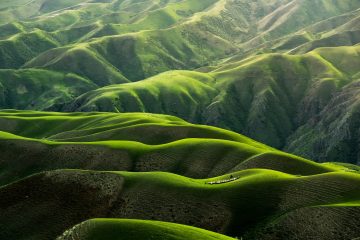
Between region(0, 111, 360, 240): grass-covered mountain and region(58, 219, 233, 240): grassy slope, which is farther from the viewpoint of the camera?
region(0, 111, 360, 240): grass-covered mountain

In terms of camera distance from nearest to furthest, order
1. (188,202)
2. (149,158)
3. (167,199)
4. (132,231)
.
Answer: (132,231)
(188,202)
(167,199)
(149,158)

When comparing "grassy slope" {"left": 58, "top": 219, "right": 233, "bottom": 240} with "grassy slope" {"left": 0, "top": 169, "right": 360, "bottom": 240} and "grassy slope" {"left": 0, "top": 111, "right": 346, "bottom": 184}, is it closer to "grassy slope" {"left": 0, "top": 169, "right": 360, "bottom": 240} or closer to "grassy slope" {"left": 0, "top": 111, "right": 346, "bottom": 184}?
"grassy slope" {"left": 0, "top": 169, "right": 360, "bottom": 240}

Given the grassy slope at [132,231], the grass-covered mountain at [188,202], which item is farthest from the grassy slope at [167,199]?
the grassy slope at [132,231]

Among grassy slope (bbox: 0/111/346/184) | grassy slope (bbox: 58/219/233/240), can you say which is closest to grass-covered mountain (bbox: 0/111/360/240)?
grassy slope (bbox: 58/219/233/240)

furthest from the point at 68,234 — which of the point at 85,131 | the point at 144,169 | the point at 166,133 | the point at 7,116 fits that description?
the point at 7,116

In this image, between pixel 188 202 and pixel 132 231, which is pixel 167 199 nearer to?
pixel 188 202

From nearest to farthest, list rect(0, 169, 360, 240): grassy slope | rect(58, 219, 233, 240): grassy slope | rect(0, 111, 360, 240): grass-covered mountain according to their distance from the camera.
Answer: rect(58, 219, 233, 240): grassy slope < rect(0, 111, 360, 240): grass-covered mountain < rect(0, 169, 360, 240): grassy slope

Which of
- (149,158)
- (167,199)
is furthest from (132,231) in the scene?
(149,158)

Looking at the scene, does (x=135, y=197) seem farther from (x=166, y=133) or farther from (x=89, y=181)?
(x=166, y=133)
